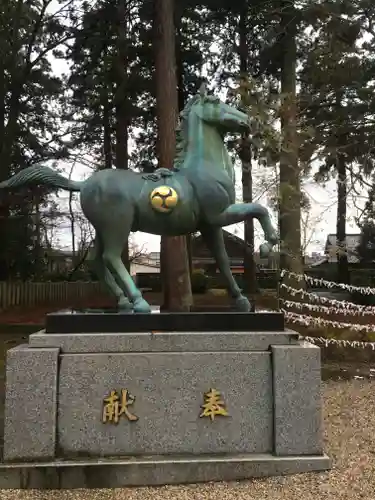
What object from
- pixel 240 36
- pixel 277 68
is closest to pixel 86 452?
pixel 277 68

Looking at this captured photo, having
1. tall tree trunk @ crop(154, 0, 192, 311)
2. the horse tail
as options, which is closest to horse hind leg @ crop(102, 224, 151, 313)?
the horse tail

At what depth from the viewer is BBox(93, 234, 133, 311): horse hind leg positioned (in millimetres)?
4684

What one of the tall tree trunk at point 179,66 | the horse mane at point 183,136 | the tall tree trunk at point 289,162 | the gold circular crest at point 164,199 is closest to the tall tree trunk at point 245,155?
the tall tree trunk at point 289,162

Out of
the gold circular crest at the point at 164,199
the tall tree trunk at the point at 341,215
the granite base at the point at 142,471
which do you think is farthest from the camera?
the tall tree trunk at the point at 341,215

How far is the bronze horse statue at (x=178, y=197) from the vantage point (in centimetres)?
441

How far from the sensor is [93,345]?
4.00m

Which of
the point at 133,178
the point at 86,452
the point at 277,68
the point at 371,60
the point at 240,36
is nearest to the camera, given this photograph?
the point at 86,452

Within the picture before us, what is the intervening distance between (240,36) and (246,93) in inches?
221

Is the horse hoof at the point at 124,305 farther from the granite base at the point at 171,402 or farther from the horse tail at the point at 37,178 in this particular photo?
the horse tail at the point at 37,178

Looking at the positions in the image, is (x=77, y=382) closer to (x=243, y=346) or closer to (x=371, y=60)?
(x=243, y=346)

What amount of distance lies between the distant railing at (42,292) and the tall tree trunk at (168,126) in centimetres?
490

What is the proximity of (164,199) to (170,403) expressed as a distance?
5.16 feet

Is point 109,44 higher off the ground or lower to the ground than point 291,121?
higher

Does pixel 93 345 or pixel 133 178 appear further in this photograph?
pixel 133 178
